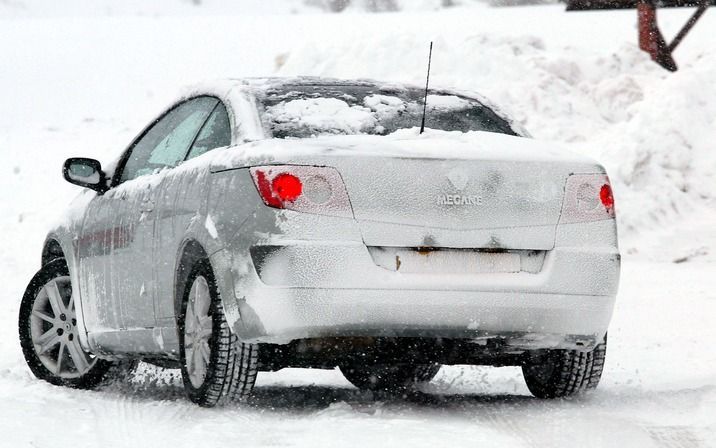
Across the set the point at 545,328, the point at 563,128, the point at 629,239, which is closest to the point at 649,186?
the point at 629,239

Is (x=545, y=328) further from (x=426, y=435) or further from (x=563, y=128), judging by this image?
(x=563, y=128)

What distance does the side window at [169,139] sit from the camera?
7.06 meters

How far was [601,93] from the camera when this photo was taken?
19.0m

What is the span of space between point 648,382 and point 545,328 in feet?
6.41

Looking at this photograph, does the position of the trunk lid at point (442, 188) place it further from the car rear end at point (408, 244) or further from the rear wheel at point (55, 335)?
the rear wheel at point (55, 335)

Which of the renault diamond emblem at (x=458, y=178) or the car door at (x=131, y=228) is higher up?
the renault diamond emblem at (x=458, y=178)

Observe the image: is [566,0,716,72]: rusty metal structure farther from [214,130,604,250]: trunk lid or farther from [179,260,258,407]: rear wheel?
[179,260,258,407]: rear wheel

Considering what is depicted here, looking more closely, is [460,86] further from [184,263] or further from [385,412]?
[385,412]

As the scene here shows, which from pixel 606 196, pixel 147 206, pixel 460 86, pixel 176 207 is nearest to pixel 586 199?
pixel 606 196

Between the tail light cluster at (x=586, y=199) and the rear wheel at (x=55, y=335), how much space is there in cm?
290

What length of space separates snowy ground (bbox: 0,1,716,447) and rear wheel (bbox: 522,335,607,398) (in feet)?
0.29

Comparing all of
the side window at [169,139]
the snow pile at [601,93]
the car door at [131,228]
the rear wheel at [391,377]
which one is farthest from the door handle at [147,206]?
the snow pile at [601,93]

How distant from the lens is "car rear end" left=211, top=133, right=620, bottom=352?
5.77 metres

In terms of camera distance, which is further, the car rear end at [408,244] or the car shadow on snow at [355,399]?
the car shadow on snow at [355,399]
